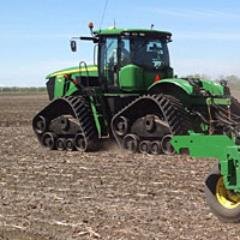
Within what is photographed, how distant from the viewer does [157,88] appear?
548 inches

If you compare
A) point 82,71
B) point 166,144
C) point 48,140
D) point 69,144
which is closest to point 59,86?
point 82,71

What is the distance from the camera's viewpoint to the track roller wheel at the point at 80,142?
14547 mm

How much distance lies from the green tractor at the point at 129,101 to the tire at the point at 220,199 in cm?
518

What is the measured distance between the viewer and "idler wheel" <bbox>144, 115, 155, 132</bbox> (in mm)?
13422

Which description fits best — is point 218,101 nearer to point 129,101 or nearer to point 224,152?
point 129,101

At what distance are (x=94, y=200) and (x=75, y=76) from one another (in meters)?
7.14

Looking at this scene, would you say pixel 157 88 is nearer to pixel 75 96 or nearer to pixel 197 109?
pixel 197 109

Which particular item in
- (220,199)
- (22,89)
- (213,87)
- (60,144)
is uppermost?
(22,89)

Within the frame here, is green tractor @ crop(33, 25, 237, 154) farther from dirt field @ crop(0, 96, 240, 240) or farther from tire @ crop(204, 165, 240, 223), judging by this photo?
tire @ crop(204, 165, 240, 223)

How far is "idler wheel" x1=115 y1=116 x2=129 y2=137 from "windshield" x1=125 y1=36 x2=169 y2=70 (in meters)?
1.23

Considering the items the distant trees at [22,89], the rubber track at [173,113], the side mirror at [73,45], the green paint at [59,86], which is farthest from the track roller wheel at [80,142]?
the distant trees at [22,89]

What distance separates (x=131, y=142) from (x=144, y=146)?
413 mm

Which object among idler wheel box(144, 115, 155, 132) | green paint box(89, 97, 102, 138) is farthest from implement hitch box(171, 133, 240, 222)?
green paint box(89, 97, 102, 138)

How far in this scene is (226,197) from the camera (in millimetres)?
7113
